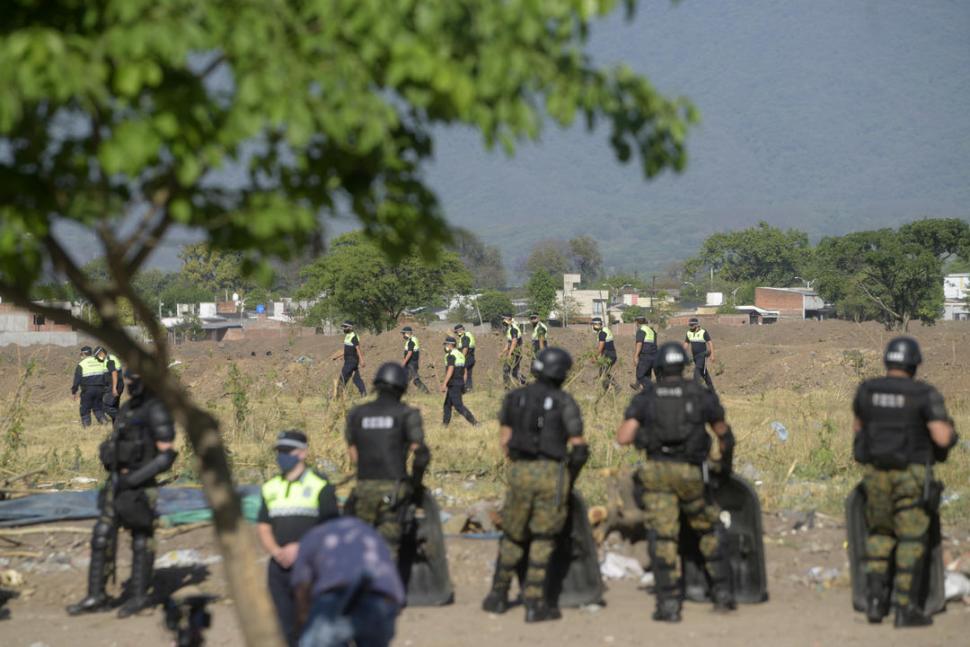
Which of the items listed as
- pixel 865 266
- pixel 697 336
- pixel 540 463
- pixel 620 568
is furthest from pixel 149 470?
pixel 865 266

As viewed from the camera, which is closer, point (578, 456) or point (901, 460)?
point (901, 460)

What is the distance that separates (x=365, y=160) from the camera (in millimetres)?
4438

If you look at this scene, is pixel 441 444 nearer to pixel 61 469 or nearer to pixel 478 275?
pixel 61 469

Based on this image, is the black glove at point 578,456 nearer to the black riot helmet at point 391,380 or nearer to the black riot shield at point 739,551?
the black riot shield at point 739,551

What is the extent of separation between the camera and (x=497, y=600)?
340 inches

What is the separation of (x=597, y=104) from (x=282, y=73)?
108 cm

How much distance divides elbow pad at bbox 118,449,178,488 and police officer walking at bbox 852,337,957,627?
14.9 feet

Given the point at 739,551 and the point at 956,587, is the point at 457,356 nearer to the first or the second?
the point at 739,551

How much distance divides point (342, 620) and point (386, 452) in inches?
137

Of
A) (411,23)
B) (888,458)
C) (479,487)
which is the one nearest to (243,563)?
(411,23)

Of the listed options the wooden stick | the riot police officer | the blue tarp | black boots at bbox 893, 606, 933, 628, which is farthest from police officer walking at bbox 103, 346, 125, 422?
black boots at bbox 893, 606, 933, 628

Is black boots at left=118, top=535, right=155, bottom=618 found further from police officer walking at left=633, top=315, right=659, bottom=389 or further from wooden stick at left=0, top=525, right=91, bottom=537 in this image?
police officer walking at left=633, top=315, right=659, bottom=389

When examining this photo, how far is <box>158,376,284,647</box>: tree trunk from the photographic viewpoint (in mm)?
4398

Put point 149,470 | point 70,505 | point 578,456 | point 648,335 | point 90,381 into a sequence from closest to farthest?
point 578,456, point 149,470, point 70,505, point 90,381, point 648,335
